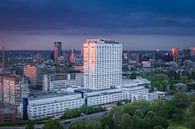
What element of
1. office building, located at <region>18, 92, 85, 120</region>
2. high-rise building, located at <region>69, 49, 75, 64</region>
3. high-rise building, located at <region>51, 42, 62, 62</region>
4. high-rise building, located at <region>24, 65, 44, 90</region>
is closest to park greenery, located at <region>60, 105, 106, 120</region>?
office building, located at <region>18, 92, 85, 120</region>

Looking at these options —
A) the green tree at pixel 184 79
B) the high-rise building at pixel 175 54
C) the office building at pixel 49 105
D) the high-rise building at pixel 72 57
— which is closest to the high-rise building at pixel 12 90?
the office building at pixel 49 105

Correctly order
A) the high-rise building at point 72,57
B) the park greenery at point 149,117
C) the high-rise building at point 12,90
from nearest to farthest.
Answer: the park greenery at point 149,117 → the high-rise building at point 12,90 → the high-rise building at point 72,57

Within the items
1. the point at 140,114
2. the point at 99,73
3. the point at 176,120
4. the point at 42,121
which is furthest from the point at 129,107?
the point at 99,73

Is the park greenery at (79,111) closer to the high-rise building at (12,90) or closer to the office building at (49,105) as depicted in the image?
the office building at (49,105)

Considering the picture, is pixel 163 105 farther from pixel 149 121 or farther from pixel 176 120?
pixel 149 121

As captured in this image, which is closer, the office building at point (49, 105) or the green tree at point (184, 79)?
the office building at point (49, 105)

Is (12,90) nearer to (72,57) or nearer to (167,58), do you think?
(72,57)
